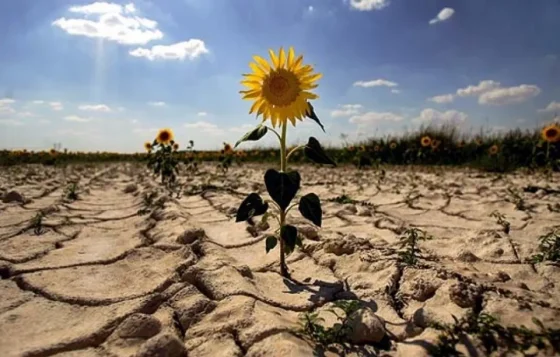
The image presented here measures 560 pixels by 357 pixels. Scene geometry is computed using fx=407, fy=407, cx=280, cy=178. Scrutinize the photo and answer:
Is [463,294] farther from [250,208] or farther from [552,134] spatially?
[552,134]

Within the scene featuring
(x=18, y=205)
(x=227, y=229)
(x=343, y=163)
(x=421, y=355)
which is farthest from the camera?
(x=343, y=163)

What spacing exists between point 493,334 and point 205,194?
3510 mm

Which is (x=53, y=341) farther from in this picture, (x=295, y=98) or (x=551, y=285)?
(x=551, y=285)

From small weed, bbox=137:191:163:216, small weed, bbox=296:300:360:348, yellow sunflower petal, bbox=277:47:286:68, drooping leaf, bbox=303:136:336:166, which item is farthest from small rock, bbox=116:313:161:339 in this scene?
small weed, bbox=137:191:163:216

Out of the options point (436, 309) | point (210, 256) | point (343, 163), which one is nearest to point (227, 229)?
point (210, 256)

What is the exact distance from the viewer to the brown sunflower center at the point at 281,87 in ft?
5.46

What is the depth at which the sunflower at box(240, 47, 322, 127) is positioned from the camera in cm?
167

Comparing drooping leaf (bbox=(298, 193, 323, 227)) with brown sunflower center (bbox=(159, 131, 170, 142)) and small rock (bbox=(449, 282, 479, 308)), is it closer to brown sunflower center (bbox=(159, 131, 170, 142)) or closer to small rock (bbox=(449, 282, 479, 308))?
small rock (bbox=(449, 282, 479, 308))

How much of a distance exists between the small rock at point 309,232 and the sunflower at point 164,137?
391 cm

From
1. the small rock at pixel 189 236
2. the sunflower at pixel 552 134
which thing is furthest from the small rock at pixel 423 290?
the sunflower at pixel 552 134

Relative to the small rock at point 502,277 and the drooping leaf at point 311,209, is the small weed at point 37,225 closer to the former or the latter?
the drooping leaf at point 311,209

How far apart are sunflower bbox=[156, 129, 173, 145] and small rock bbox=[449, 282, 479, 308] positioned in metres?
5.06

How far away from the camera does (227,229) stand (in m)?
2.74

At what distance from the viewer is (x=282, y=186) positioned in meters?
1.53
